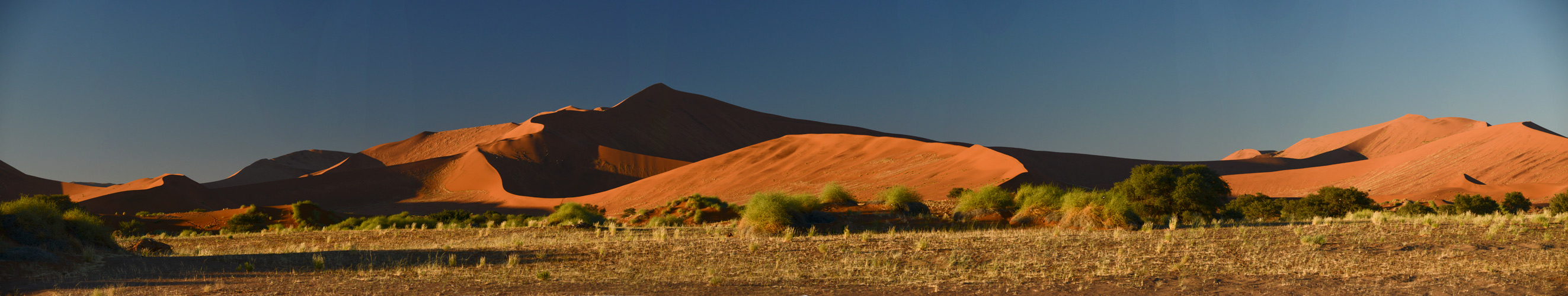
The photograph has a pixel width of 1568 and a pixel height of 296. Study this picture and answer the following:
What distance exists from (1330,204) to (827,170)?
30.6 m

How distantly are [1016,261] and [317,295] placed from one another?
30.2ft

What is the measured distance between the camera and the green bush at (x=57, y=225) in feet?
47.1

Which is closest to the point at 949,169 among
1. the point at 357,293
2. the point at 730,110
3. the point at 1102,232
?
the point at 1102,232

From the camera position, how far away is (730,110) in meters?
122

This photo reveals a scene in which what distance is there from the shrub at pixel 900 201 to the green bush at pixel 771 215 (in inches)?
166

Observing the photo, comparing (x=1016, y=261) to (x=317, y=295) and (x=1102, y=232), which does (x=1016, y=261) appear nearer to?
(x=1102, y=232)

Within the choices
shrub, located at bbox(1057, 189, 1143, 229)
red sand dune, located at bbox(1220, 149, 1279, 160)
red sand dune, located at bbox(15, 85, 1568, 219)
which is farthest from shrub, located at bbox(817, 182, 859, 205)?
red sand dune, located at bbox(1220, 149, 1279, 160)

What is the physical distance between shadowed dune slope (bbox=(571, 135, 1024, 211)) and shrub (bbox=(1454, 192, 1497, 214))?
18205 mm

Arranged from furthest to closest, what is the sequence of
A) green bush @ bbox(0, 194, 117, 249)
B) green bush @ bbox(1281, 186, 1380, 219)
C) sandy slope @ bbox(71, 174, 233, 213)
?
1. sandy slope @ bbox(71, 174, 233, 213)
2. green bush @ bbox(1281, 186, 1380, 219)
3. green bush @ bbox(0, 194, 117, 249)

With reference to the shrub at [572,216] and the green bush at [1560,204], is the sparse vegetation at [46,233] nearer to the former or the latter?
the shrub at [572,216]

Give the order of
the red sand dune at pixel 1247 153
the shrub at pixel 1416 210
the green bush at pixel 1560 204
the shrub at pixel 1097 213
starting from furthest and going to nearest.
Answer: the red sand dune at pixel 1247 153, the shrub at pixel 1416 210, the green bush at pixel 1560 204, the shrub at pixel 1097 213

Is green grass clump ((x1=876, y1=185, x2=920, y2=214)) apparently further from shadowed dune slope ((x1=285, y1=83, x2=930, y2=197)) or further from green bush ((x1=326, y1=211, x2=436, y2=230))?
shadowed dune slope ((x1=285, y1=83, x2=930, y2=197))

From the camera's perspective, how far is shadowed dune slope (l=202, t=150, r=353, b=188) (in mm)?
91750

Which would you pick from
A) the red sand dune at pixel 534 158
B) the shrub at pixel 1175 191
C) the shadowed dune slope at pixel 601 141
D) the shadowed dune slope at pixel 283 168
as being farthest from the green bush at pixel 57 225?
the shadowed dune slope at pixel 283 168
